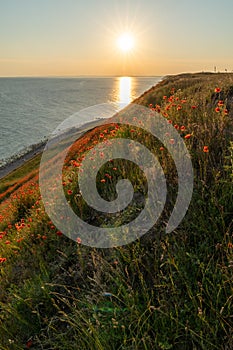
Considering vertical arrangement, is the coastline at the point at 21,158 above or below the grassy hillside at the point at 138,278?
below

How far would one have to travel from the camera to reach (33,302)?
3.78m

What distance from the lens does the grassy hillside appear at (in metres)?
2.66

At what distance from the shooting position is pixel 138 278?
3.40m

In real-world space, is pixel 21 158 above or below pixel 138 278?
below

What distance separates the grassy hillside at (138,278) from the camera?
8.71 feet

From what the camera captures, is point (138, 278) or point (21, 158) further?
point (21, 158)

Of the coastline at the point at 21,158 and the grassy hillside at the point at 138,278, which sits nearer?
the grassy hillside at the point at 138,278

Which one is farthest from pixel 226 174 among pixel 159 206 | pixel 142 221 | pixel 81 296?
pixel 81 296

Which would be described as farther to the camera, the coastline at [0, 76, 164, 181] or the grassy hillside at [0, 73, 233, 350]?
the coastline at [0, 76, 164, 181]

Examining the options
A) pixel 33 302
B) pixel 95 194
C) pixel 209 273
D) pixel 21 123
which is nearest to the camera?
pixel 209 273

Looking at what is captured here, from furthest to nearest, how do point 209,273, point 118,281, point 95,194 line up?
point 95,194 < point 118,281 < point 209,273

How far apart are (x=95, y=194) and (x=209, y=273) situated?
111 inches

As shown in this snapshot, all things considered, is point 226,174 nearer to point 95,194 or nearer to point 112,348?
point 95,194

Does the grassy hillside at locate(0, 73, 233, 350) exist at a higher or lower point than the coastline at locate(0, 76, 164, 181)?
higher
